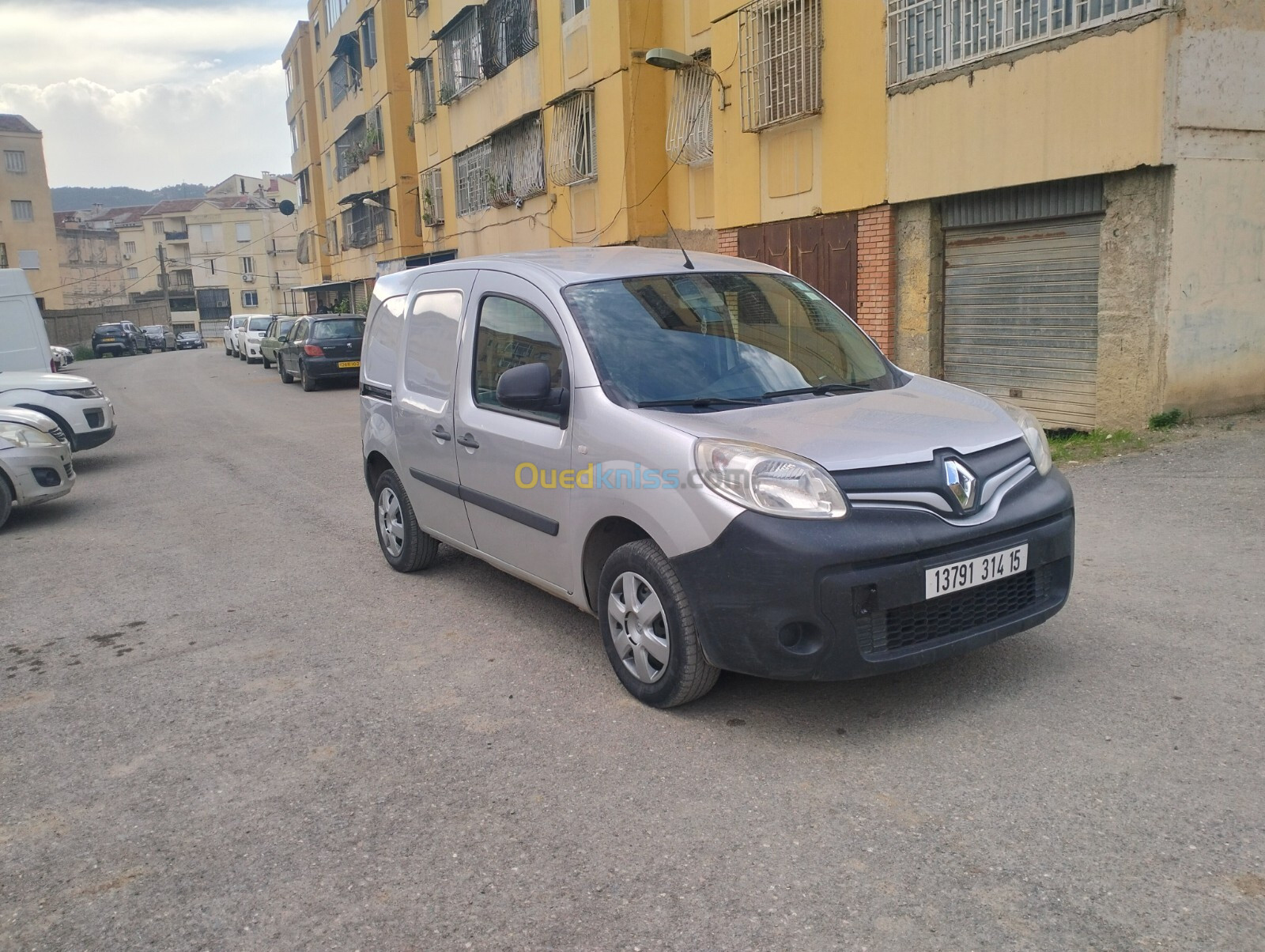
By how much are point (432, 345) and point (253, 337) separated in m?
31.9

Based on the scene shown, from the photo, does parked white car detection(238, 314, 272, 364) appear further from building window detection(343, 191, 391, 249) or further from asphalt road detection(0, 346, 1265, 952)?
asphalt road detection(0, 346, 1265, 952)

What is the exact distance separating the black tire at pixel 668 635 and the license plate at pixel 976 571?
0.90m

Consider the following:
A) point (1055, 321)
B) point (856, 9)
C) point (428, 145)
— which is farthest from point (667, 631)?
point (428, 145)

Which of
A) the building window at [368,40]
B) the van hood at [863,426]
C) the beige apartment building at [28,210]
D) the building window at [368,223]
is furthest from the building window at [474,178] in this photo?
the beige apartment building at [28,210]

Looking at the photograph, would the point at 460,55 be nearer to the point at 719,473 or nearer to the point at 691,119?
the point at 691,119

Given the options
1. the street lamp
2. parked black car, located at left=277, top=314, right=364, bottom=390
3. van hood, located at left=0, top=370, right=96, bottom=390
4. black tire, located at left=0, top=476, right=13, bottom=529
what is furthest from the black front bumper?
parked black car, located at left=277, top=314, right=364, bottom=390

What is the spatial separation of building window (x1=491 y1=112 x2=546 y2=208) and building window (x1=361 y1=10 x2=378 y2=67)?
13119 millimetres

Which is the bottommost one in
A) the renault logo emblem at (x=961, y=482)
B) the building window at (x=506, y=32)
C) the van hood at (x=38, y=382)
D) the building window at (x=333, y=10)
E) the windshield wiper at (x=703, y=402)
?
the renault logo emblem at (x=961, y=482)

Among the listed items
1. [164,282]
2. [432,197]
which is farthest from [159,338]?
[432,197]

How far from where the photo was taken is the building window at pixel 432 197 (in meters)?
28.2

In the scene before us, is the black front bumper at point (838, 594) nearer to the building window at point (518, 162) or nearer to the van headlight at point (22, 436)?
the van headlight at point (22, 436)

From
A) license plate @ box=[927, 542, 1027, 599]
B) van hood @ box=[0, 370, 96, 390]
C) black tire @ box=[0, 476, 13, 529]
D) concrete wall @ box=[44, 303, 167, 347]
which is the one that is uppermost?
concrete wall @ box=[44, 303, 167, 347]

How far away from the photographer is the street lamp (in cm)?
1449

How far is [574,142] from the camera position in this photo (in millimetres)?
19281
